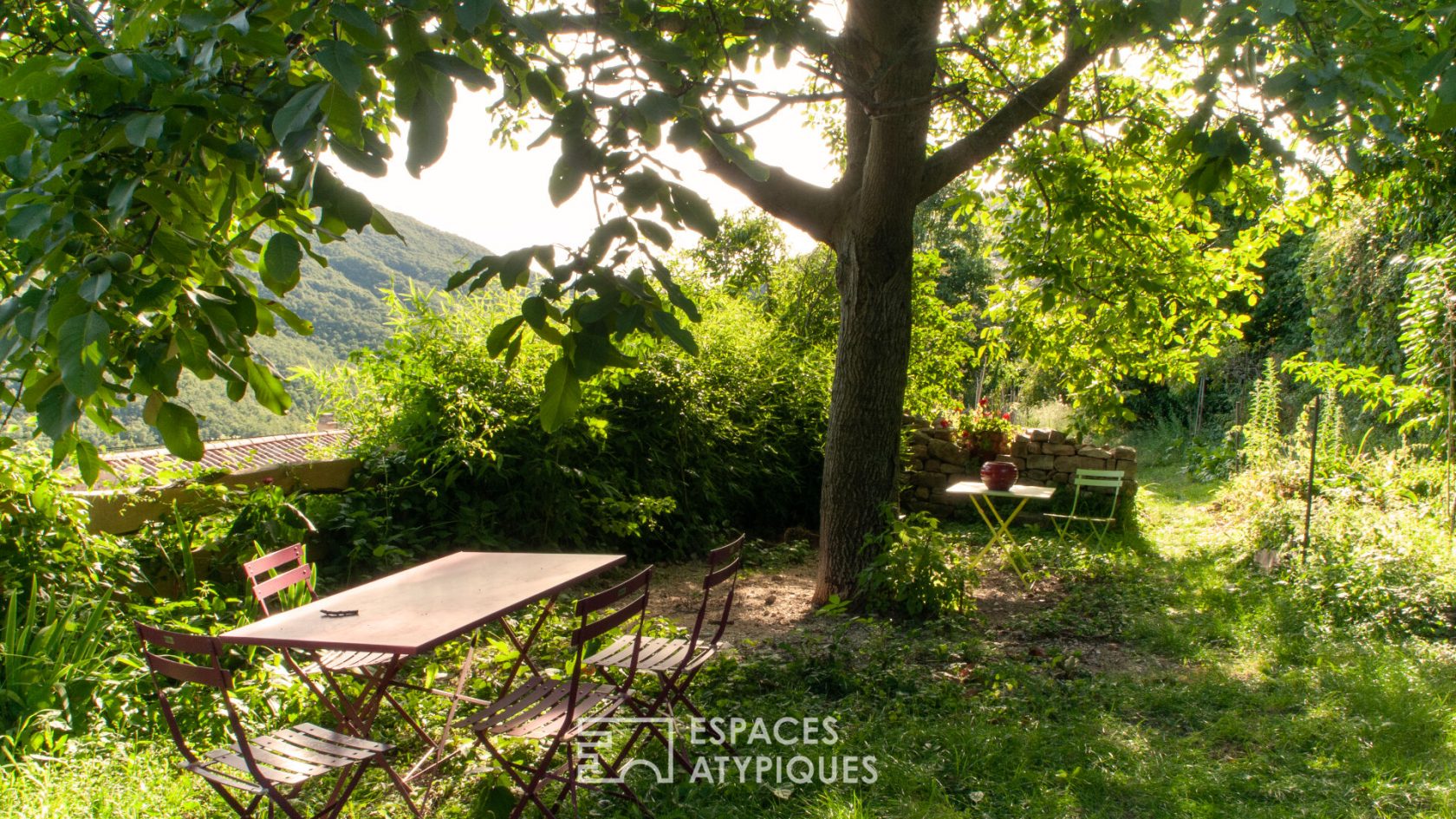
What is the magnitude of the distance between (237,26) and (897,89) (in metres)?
4.61

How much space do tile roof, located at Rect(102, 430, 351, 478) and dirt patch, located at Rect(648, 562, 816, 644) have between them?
2.43 m

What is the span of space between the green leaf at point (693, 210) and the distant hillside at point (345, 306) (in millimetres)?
2908

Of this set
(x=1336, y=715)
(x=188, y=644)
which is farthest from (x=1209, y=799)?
(x=188, y=644)

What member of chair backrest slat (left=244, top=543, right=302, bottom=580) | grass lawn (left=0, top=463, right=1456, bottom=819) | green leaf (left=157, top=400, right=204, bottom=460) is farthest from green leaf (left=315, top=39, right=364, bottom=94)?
chair backrest slat (left=244, top=543, right=302, bottom=580)

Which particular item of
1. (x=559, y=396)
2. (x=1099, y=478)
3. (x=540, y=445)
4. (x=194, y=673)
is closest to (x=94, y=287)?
(x=559, y=396)

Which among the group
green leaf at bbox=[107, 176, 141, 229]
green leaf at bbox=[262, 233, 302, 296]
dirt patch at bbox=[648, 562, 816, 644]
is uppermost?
green leaf at bbox=[107, 176, 141, 229]

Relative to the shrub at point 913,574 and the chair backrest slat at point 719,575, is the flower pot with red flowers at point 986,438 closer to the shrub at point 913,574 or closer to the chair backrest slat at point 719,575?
the shrub at point 913,574

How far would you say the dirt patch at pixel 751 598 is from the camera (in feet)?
19.0

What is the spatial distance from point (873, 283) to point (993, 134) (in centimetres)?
128

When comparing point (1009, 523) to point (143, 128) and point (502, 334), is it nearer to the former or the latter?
point (502, 334)

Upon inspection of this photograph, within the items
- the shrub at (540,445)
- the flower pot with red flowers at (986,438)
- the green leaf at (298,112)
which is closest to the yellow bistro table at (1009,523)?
the shrub at (540,445)

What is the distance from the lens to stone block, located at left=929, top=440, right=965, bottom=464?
33.1ft

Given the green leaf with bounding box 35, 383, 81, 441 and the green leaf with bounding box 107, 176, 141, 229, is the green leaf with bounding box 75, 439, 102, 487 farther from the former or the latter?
the green leaf with bounding box 107, 176, 141, 229

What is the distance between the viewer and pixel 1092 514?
369 inches
